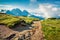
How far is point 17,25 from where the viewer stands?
2150cm

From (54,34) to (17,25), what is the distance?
6.36 meters

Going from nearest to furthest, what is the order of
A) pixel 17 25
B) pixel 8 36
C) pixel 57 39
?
1. pixel 57 39
2. pixel 8 36
3. pixel 17 25

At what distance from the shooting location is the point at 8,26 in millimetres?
20172

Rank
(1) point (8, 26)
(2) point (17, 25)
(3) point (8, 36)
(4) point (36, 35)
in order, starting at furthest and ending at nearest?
(2) point (17, 25) < (1) point (8, 26) < (4) point (36, 35) < (3) point (8, 36)

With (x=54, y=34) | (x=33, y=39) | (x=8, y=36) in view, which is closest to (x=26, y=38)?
(x=33, y=39)

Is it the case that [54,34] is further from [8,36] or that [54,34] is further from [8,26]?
[8,26]

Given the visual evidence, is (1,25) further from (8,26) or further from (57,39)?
(57,39)

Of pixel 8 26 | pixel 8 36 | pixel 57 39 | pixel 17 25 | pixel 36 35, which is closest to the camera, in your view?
pixel 57 39

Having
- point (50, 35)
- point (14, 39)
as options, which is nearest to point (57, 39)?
point (50, 35)

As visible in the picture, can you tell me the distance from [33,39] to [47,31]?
2406 mm

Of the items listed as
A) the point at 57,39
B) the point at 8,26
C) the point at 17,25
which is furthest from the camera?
the point at 17,25

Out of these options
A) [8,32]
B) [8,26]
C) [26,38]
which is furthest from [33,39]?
[8,26]

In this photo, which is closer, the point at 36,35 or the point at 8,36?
the point at 8,36

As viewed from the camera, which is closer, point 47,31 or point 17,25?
point 47,31
